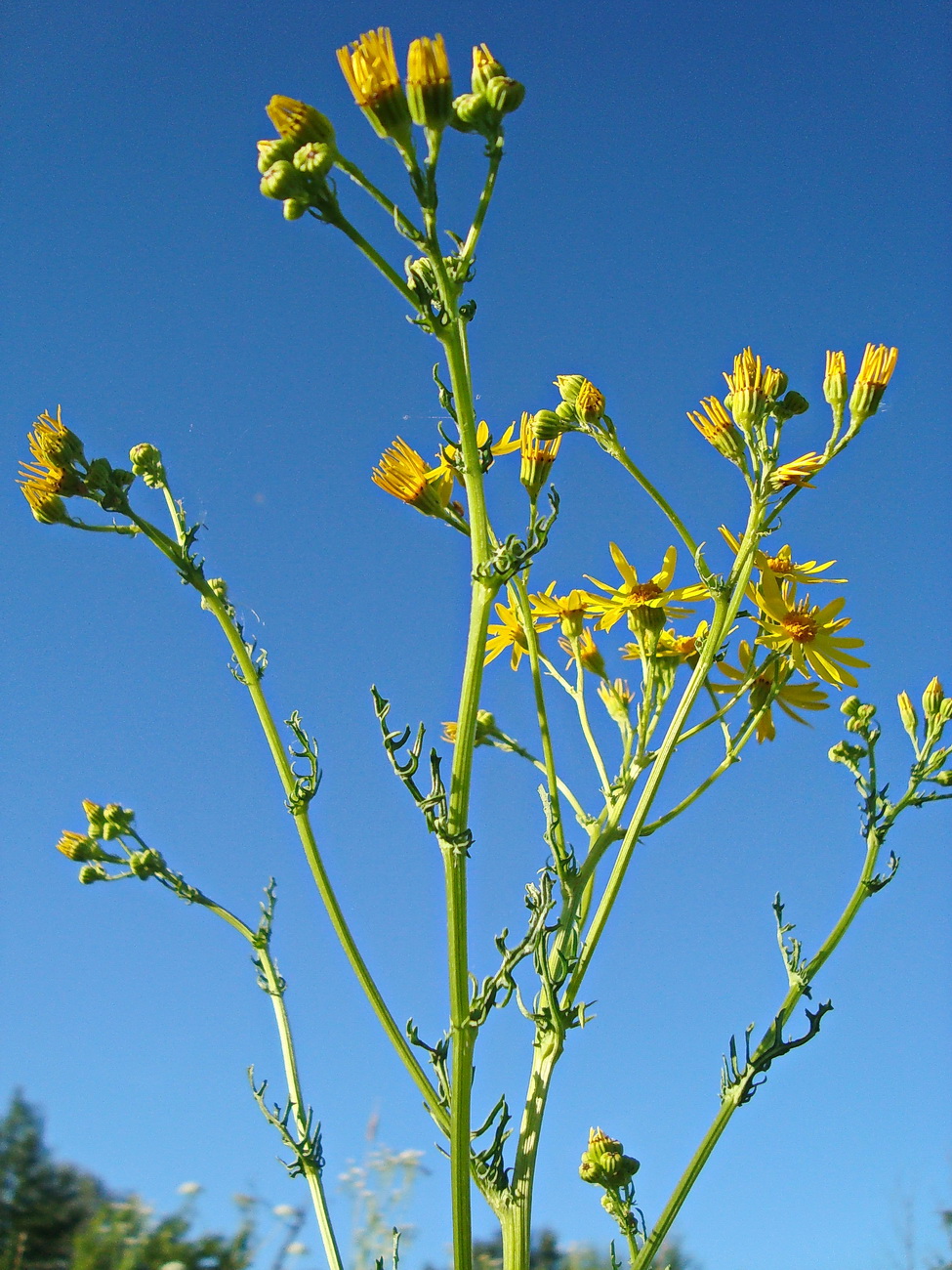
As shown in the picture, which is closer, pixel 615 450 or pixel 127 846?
pixel 615 450

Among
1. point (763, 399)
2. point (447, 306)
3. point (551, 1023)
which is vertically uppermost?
point (763, 399)

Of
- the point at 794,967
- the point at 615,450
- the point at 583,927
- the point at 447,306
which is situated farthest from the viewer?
the point at 615,450

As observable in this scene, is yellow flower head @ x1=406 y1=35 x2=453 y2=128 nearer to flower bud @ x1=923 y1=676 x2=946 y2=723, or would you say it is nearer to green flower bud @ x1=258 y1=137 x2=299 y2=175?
green flower bud @ x1=258 y1=137 x2=299 y2=175

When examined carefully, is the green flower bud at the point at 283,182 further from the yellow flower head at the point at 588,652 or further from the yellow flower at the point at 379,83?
the yellow flower head at the point at 588,652

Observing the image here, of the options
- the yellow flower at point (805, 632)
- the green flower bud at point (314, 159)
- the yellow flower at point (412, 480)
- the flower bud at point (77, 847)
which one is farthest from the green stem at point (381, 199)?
the flower bud at point (77, 847)

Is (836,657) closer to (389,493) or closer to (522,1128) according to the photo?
(389,493)

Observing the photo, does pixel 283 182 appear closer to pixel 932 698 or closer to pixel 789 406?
pixel 789 406

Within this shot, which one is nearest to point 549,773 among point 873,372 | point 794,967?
point 794,967
